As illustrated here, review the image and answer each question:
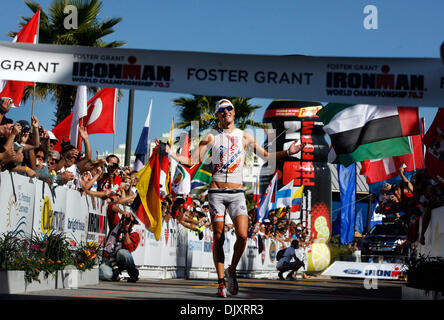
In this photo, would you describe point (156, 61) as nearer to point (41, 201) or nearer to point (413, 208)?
point (41, 201)

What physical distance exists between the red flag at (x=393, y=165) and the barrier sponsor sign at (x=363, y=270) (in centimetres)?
764

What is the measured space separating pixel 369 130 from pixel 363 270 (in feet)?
16.4

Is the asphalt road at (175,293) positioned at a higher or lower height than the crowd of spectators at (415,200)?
lower

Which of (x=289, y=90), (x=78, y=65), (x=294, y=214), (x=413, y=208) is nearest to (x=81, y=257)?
(x=78, y=65)

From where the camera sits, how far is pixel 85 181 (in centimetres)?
1342

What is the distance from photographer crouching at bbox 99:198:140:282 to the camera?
1333 centimetres

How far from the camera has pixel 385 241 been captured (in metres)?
28.6

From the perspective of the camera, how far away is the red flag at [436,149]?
39.7 feet

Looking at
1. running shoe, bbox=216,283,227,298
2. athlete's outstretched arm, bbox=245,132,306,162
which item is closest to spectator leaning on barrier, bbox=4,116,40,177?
athlete's outstretched arm, bbox=245,132,306,162

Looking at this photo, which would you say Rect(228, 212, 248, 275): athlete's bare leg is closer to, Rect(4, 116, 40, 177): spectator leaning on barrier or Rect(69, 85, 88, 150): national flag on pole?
Rect(4, 116, 40, 177): spectator leaning on barrier

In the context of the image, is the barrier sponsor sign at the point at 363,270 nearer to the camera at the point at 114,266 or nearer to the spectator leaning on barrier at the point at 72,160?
the spectator leaning on barrier at the point at 72,160

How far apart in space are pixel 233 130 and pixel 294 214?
32244 millimetres

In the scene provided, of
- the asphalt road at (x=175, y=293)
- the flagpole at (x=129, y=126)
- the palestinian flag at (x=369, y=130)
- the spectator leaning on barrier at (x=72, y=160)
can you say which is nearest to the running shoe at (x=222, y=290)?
the asphalt road at (x=175, y=293)
